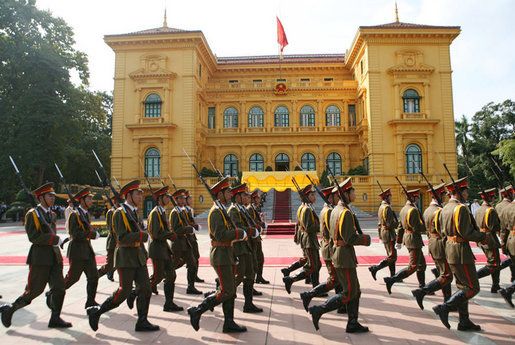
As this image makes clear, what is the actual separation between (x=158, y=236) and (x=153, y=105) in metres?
30.5

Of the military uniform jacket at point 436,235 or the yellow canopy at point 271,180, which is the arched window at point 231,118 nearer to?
the yellow canopy at point 271,180

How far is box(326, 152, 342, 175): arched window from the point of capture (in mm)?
39338

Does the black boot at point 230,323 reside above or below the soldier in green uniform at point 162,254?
below

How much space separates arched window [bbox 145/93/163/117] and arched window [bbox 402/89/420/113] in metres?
21.3

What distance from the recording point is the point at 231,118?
4044cm

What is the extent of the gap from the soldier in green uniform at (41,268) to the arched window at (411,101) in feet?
111

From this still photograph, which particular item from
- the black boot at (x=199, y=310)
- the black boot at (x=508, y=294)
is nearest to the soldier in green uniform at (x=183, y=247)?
the black boot at (x=199, y=310)

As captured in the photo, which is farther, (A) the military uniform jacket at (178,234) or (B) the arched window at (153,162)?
(B) the arched window at (153,162)

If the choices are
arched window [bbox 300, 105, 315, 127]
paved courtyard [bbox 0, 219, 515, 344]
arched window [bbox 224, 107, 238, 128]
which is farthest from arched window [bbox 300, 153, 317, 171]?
paved courtyard [bbox 0, 219, 515, 344]

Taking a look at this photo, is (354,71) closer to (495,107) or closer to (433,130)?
(433,130)

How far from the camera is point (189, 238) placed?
9039 mm

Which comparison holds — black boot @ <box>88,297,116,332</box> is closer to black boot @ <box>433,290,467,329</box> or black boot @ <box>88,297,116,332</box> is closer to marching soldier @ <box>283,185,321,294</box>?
marching soldier @ <box>283,185,321,294</box>

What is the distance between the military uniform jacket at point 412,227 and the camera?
823 centimetres

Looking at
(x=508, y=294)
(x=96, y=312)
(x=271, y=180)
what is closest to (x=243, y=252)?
(x=96, y=312)
